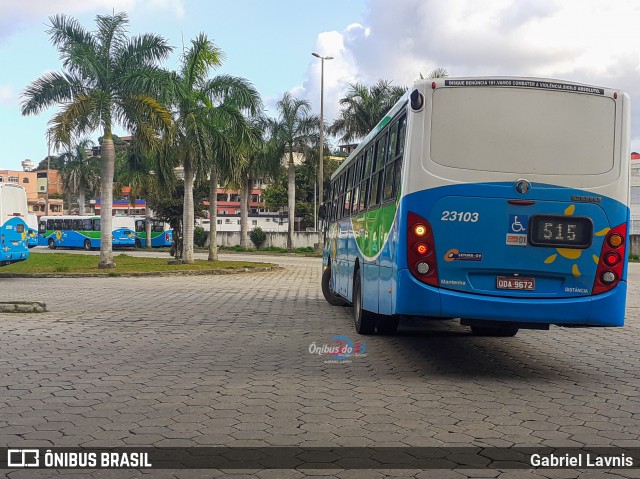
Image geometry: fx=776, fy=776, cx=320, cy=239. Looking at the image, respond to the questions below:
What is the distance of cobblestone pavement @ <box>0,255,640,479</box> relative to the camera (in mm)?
5613

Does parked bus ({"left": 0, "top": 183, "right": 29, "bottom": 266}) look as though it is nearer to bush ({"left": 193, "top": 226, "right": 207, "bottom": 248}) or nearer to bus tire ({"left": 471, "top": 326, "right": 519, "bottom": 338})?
bus tire ({"left": 471, "top": 326, "right": 519, "bottom": 338})

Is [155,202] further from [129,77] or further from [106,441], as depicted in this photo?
[106,441]

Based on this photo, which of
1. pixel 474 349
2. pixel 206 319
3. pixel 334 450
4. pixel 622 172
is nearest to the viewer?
pixel 334 450

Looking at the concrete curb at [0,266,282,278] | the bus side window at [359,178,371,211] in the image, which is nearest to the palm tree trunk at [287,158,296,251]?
the concrete curb at [0,266,282,278]

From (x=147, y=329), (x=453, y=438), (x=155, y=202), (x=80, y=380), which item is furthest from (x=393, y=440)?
(x=155, y=202)

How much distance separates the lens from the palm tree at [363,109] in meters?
47.5

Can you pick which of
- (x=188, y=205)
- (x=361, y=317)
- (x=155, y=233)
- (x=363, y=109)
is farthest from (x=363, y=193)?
(x=155, y=233)

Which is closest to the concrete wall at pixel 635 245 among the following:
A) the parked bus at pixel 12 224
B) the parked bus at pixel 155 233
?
the parked bus at pixel 155 233

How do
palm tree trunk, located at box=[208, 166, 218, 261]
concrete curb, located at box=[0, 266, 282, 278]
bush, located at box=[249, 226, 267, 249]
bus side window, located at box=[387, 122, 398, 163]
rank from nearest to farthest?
bus side window, located at box=[387, 122, 398, 163] → concrete curb, located at box=[0, 266, 282, 278] → palm tree trunk, located at box=[208, 166, 218, 261] → bush, located at box=[249, 226, 267, 249]

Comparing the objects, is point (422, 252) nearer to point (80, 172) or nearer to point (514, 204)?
point (514, 204)

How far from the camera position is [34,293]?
62.8ft

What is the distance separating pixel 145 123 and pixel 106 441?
77.0 feet
